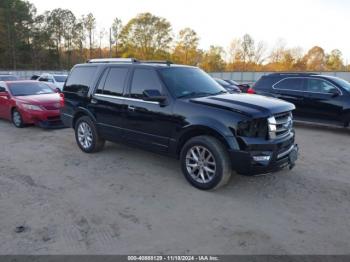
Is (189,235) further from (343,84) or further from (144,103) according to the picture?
(343,84)

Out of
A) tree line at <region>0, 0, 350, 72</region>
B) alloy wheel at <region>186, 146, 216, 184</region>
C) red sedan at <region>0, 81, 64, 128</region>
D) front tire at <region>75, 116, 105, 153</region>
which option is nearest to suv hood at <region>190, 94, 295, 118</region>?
alloy wheel at <region>186, 146, 216, 184</region>

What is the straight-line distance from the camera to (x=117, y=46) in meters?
68.6

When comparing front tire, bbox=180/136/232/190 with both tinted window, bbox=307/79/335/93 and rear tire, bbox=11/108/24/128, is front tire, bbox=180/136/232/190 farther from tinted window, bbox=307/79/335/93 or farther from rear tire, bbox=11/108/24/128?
rear tire, bbox=11/108/24/128

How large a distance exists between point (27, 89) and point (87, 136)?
4.80m

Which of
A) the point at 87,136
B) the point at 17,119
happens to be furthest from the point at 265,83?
the point at 17,119

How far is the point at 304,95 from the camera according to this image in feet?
28.4

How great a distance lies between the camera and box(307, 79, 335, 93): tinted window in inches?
→ 327

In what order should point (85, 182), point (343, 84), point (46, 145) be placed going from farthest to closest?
point (343, 84) < point (46, 145) < point (85, 182)

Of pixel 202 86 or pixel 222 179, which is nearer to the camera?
pixel 222 179

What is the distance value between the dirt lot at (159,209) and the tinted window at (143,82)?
142 centimetres

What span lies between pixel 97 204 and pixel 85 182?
866 mm

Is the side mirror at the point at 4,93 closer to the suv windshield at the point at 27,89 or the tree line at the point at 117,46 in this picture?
the suv windshield at the point at 27,89

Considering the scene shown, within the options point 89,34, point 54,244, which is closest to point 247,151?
point 54,244

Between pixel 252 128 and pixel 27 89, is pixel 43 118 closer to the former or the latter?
pixel 27 89
